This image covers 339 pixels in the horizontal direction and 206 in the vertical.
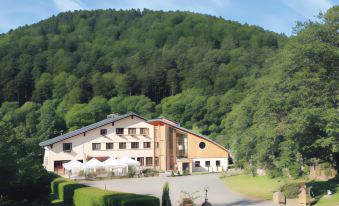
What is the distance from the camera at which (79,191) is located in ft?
76.0

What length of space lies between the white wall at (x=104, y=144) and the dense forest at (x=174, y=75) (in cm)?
1322

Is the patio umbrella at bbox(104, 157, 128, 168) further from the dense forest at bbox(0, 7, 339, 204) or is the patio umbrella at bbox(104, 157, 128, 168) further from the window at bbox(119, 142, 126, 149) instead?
the dense forest at bbox(0, 7, 339, 204)

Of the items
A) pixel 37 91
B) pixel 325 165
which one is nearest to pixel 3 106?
pixel 37 91

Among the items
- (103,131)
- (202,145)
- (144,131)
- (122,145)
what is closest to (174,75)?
(202,145)

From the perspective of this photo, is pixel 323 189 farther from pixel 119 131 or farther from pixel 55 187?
pixel 119 131

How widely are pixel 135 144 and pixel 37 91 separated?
238 ft

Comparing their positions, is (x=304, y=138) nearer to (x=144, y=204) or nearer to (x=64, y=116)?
(x=144, y=204)

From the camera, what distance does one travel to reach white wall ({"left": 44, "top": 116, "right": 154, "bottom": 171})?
177 feet

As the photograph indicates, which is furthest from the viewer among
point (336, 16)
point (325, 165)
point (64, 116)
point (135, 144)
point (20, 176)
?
point (64, 116)

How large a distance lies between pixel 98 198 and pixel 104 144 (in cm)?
3718

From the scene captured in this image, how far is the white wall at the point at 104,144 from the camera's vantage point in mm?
53844

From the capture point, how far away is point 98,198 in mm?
20359

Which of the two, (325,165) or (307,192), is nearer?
(307,192)

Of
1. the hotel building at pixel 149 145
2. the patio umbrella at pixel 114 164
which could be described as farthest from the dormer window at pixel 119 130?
the patio umbrella at pixel 114 164
